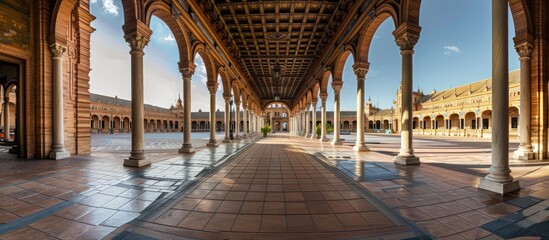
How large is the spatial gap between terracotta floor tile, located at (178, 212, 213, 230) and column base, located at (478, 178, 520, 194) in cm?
549

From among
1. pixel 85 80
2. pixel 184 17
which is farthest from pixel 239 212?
pixel 85 80

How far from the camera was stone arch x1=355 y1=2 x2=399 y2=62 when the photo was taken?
7789 millimetres

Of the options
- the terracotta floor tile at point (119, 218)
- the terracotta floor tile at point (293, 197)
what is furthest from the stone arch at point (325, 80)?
the terracotta floor tile at point (119, 218)

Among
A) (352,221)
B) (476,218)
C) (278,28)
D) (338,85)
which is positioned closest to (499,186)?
(476,218)

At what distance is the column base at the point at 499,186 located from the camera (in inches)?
170

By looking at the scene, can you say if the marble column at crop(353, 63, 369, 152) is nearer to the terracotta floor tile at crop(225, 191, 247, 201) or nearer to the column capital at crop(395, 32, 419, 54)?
the column capital at crop(395, 32, 419, 54)

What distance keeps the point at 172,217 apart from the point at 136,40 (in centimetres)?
607

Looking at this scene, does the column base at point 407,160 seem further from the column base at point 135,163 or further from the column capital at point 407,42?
the column base at point 135,163

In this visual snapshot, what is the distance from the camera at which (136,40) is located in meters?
6.92

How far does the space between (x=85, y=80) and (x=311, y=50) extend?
1398 centimetres

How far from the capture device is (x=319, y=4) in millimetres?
10695

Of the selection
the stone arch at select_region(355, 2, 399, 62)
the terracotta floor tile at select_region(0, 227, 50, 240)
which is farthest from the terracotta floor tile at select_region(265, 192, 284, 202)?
the stone arch at select_region(355, 2, 399, 62)

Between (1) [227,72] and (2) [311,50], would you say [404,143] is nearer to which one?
(2) [311,50]

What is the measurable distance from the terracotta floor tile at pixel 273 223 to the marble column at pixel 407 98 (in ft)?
18.7
